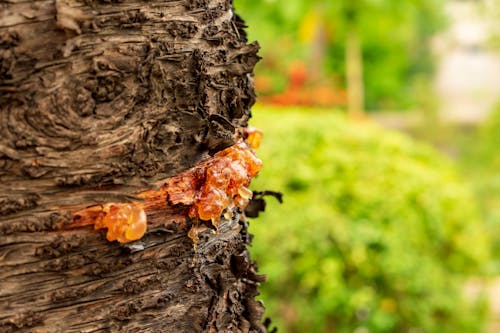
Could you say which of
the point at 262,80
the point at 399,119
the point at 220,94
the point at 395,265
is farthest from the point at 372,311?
the point at 399,119

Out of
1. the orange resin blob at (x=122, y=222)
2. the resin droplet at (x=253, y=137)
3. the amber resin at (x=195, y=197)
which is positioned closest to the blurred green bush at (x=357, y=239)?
the resin droplet at (x=253, y=137)

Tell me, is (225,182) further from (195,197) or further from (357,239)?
(357,239)

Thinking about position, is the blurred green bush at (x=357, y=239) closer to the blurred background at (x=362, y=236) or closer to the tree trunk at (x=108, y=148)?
the blurred background at (x=362, y=236)

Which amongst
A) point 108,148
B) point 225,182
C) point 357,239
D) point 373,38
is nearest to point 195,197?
point 225,182

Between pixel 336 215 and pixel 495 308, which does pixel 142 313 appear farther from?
pixel 495 308

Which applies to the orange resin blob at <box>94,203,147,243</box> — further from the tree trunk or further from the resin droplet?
the resin droplet

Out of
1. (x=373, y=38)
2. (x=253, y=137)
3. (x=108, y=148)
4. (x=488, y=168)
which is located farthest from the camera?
(x=373, y=38)
